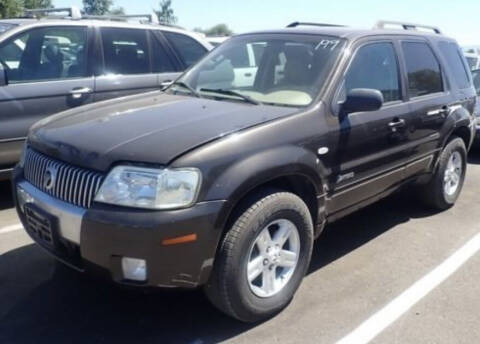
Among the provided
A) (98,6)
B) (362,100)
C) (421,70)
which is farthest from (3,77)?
(98,6)

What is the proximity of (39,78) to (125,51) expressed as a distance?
1.06 m

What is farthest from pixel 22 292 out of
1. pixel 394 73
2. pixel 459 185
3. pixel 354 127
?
pixel 459 185

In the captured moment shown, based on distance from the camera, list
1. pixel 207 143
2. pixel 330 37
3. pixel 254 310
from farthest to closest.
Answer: pixel 330 37 → pixel 254 310 → pixel 207 143

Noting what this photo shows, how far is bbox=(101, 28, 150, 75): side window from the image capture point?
5.70 meters

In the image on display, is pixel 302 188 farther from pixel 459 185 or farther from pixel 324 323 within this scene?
pixel 459 185

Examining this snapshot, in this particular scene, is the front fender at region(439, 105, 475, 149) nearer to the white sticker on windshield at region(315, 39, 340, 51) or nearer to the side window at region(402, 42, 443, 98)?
the side window at region(402, 42, 443, 98)

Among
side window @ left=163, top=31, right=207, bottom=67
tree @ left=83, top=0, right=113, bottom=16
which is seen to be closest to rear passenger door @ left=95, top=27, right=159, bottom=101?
side window @ left=163, top=31, right=207, bottom=67

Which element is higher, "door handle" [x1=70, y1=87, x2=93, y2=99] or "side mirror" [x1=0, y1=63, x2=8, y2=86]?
"side mirror" [x1=0, y1=63, x2=8, y2=86]

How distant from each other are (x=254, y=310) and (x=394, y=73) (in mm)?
2402

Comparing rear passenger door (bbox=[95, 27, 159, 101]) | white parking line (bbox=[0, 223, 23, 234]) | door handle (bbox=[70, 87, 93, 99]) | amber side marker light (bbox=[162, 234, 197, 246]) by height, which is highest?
rear passenger door (bbox=[95, 27, 159, 101])

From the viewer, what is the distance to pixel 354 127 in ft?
12.1

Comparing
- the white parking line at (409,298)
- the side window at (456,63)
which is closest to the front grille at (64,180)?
the white parking line at (409,298)

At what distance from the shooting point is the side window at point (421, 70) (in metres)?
4.55

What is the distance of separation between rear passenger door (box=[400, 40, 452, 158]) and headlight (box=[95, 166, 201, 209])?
241 centimetres
